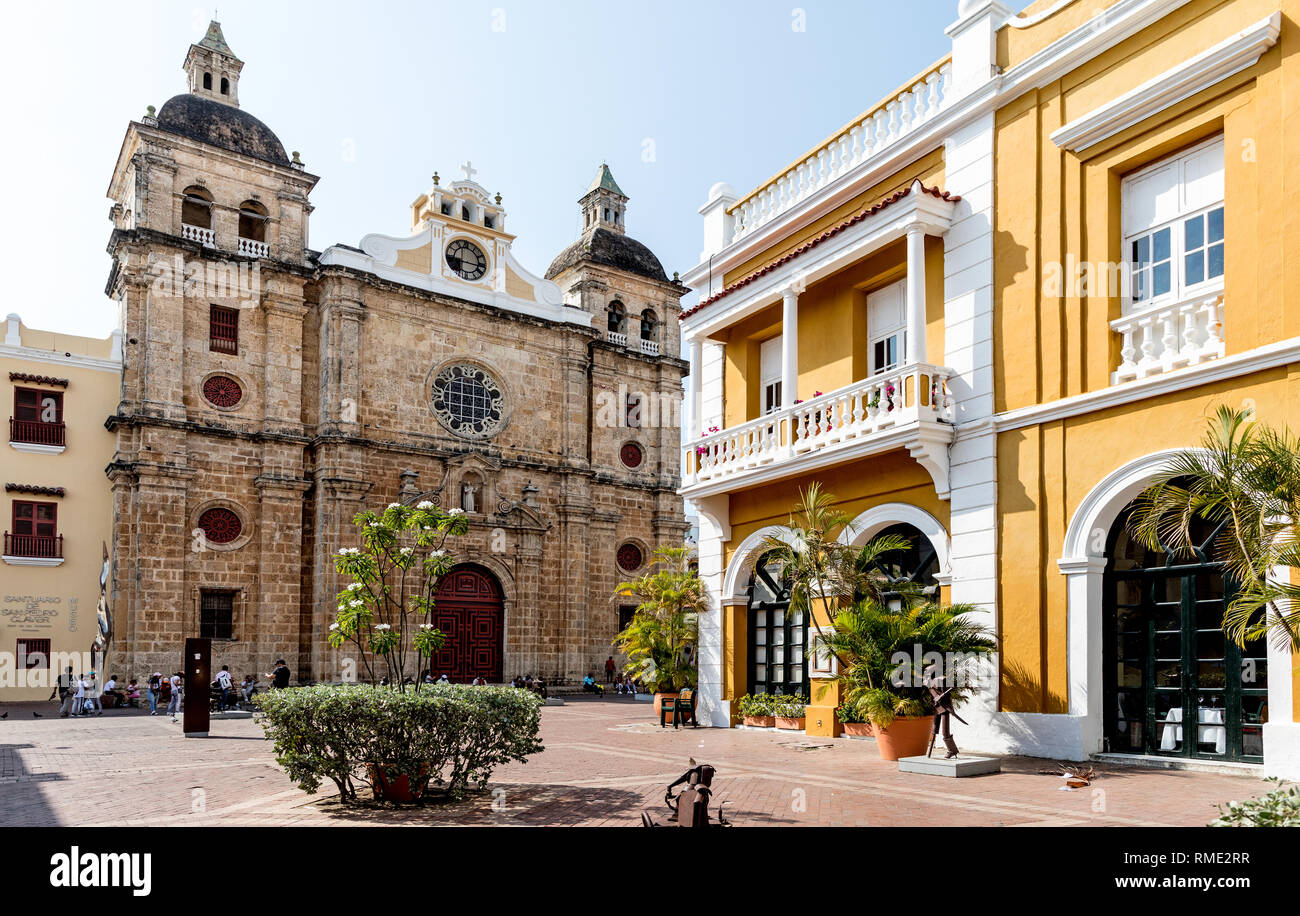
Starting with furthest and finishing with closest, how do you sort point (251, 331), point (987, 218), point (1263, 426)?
point (251, 331) → point (987, 218) → point (1263, 426)

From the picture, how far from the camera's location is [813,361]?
1769cm

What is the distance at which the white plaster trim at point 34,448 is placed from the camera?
27.9 meters

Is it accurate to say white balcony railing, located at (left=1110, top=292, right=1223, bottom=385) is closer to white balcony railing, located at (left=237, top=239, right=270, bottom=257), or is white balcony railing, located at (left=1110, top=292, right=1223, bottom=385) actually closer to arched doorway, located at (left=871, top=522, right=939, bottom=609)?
arched doorway, located at (left=871, top=522, right=939, bottom=609)

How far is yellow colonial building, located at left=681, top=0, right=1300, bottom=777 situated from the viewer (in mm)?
11188

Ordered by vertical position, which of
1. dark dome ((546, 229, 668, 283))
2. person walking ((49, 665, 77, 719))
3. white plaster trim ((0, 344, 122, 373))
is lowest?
person walking ((49, 665, 77, 719))

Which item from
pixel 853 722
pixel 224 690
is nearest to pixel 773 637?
pixel 853 722

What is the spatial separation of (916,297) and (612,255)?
86.3ft

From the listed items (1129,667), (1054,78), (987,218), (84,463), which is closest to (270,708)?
(1129,667)

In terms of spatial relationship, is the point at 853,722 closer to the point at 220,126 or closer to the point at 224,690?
the point at 224,690

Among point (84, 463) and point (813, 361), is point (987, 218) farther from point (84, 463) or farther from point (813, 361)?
point (84, 463)

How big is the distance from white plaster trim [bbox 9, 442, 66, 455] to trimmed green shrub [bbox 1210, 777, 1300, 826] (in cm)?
2987

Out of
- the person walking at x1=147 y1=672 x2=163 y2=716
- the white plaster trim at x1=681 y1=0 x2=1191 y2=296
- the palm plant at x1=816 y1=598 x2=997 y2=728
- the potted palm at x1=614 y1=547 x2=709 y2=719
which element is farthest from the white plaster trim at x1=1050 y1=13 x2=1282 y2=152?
the person walking at x1=147 y1=672 x2=163 y2=716

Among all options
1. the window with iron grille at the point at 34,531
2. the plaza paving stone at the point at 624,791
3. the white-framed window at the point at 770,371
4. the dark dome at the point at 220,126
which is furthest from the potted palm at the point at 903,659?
the dark dome at the point at 220,126
